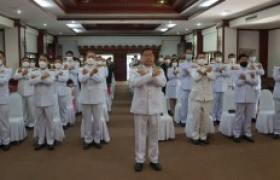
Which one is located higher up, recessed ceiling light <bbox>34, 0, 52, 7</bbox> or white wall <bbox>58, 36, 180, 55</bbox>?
→ recessed ceiling light <bbox>34, 0, 52, 7</bbox>

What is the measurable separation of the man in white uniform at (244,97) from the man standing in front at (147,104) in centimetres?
191

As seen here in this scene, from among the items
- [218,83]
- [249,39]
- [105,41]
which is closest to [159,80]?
[218,83]

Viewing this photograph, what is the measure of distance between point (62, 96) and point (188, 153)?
3063 millimetres

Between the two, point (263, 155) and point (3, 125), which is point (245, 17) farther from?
point (3, 125)

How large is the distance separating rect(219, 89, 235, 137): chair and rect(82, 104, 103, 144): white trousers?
2372 mm

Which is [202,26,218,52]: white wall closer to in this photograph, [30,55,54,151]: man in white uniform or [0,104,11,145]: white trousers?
[30,55,54,151]: man in white uniform

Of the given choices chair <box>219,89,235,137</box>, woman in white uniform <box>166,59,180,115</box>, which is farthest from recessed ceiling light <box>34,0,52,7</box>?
chair <box>219,89,235,137</box>

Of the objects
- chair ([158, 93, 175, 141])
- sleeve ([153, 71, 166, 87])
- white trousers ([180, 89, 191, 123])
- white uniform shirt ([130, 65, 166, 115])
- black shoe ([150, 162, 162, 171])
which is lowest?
black shoe ([150, 162, 162, 171])

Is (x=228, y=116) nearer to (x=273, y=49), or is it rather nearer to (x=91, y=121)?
(x=91, y=121)

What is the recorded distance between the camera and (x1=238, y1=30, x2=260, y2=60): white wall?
13.1m

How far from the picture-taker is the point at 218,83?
7188 millimetres

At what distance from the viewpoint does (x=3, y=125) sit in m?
5.15

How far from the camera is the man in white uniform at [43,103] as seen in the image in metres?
5.06

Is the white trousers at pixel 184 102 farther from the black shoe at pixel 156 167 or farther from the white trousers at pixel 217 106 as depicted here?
the black shoe at pixel 156 167
